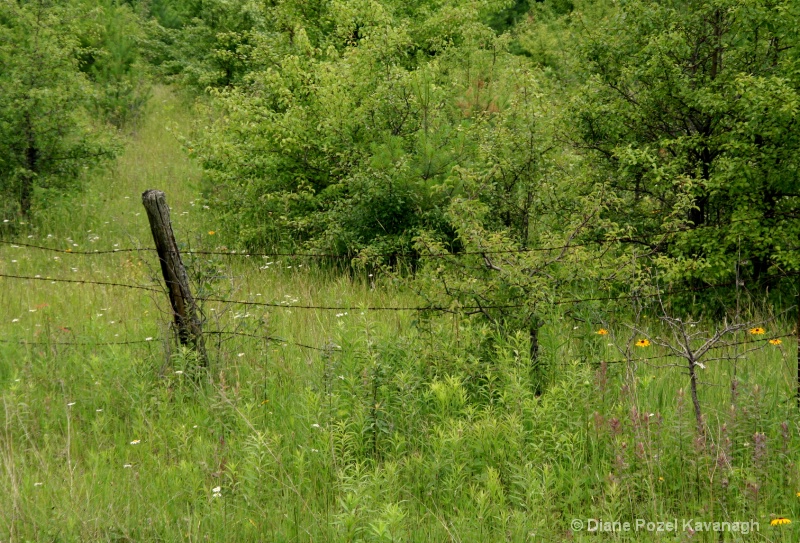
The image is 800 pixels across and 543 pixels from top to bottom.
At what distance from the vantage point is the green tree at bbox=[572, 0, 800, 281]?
23.7 feet

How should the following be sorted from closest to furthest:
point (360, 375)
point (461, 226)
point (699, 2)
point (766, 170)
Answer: point (360, 375), point (461, 226), point (766, 170), point (699, 2)

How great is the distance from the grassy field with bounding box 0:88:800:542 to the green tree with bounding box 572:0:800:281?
1.07 meters

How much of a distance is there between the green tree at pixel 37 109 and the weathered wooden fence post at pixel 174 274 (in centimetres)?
626

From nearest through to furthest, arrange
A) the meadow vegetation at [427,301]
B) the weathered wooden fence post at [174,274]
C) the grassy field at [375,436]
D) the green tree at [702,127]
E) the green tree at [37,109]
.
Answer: the grassy field at [375,436], the meadow vegetation at [427,301], the weathered wooden fence post at [174,274], the green tree at [702,127], the green tree at [37,109]

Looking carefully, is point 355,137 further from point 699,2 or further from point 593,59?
point 699,2

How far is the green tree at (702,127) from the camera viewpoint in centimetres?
722

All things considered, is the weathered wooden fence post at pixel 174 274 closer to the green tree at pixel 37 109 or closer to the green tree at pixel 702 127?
the green tree at pixel 702 127

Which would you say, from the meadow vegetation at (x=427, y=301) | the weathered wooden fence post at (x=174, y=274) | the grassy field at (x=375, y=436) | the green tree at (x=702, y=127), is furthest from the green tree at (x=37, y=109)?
the green tree at (x=702, y=127)

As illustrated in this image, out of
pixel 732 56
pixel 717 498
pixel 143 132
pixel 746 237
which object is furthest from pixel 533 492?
pixel 143 132

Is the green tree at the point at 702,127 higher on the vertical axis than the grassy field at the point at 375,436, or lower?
higher

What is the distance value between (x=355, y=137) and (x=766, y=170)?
15.6 feet

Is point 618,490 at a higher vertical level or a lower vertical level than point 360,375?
lower

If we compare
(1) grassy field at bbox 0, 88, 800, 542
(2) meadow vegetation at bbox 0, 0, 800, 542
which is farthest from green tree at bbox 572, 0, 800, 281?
(1) grassy field at bbox 0, 88, 800, 542

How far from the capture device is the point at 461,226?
6.02m
